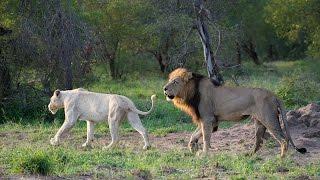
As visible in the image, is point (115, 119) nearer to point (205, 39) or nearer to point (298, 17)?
point (205, 39)

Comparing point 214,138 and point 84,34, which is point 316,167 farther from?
point 84,34

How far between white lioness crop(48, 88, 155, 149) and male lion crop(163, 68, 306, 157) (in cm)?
82

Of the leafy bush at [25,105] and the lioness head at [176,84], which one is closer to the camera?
the lioness head at [176,84]

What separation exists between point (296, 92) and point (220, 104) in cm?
821

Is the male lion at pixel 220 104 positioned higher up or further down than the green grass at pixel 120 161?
higher up

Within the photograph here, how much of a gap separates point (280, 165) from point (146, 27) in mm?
16386

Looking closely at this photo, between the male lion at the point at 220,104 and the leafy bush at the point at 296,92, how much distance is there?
6933 mm

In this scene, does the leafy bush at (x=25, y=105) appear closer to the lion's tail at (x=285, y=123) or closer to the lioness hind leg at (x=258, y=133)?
the lioness hind leg at (x=258, y=133)

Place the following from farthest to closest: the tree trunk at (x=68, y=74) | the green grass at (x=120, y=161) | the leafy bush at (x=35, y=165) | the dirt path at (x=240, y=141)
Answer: the tree trunk at (x=68, y=74) → the dirt path at (x=240, y=141) → the green grass at (x=120, y=161) → the leafy bush at (x=35, y=165)

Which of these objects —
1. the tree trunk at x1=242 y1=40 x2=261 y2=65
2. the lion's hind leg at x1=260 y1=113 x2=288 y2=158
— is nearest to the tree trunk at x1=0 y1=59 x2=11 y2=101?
the lion's hind leg at x1=260 y1=113 x2=288 y2=158

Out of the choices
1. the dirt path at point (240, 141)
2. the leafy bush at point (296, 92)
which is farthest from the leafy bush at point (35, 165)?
the leafy bush at point (296, 92)

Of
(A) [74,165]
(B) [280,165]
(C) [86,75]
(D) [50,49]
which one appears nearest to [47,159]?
(A) [74,165]

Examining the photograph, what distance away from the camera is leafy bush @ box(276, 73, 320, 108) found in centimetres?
1770

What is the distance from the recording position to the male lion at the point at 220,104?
10.4 metres
